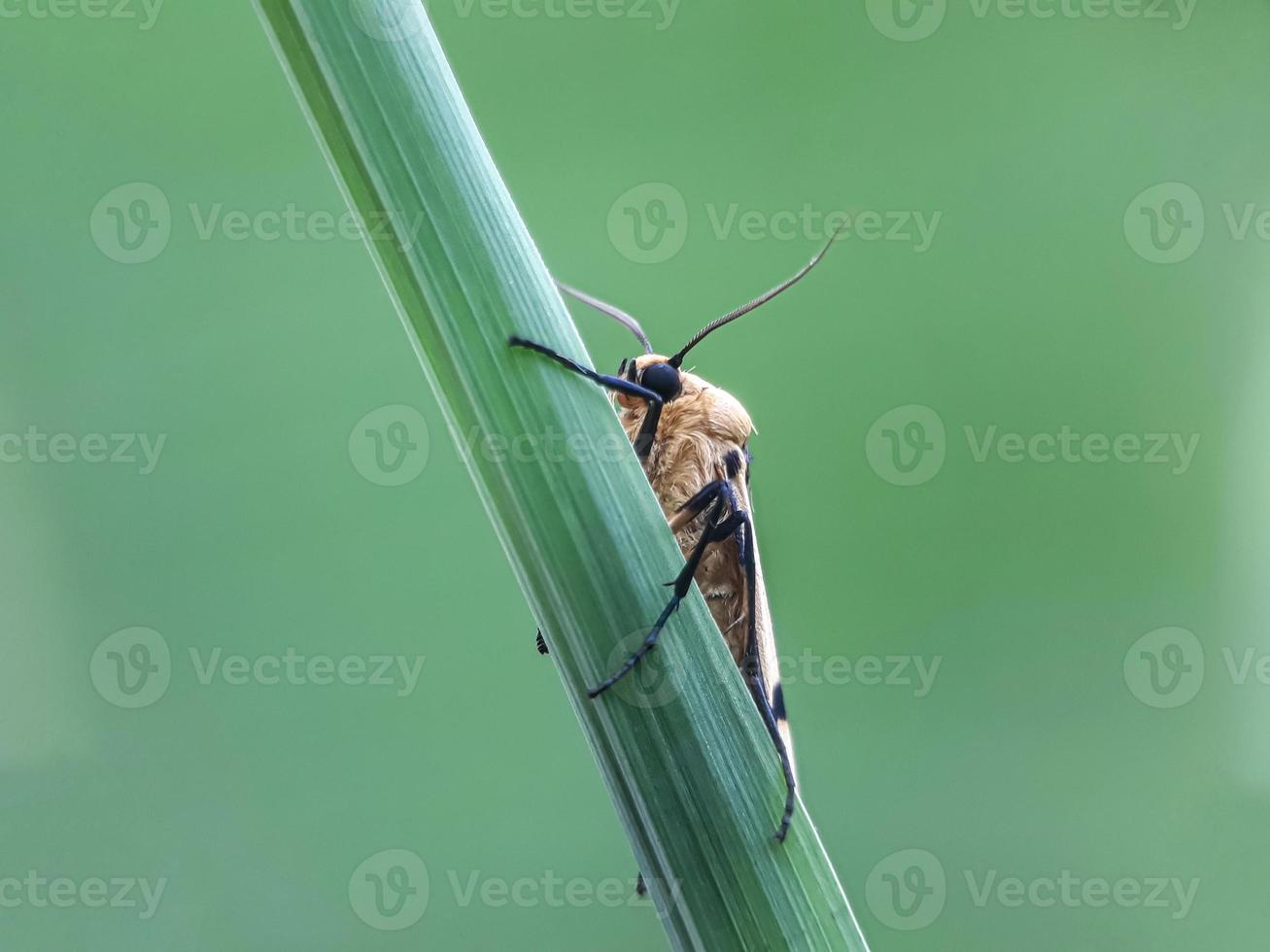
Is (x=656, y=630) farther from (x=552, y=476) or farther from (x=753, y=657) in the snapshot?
(x=753, y=657)

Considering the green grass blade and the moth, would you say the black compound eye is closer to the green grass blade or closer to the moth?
the moth

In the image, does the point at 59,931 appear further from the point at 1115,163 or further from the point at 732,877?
the point at 1115,163

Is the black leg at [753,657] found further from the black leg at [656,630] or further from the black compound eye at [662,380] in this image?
the black leg at [656,630]

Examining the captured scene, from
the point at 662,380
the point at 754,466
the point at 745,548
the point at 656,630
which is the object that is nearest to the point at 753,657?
the point at 745,548

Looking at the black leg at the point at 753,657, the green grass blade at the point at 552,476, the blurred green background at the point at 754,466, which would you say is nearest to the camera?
the green grass blade at the point at 552,476

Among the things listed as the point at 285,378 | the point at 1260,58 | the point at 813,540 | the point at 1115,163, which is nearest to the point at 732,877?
the point at 813,540

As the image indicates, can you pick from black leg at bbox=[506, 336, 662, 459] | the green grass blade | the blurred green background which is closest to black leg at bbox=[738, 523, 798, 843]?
black leg at bbox=[506, 336, 662, 459]

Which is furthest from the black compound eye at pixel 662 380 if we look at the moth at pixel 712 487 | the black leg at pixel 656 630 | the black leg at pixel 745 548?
the black leg at pixel 656 630
